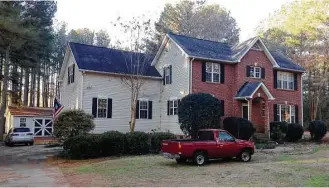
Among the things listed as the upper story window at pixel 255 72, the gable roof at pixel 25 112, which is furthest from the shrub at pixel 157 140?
the gable roof at pixel 25 112

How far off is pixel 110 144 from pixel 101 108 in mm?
7521

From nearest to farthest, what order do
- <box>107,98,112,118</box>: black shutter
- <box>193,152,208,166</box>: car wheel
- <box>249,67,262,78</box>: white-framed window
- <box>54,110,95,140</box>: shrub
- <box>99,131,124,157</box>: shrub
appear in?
<box>193,152,208,166</box>: car wheel < <box>99,131,124,157</box>: shrub < <box>54,110,95,140</box>: shrub < <box>107,98,112,118</box>: black shutter < <box>249,67,262,78</box>: white-framed window

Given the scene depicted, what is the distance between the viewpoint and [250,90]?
2570 cm

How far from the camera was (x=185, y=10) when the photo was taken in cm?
5066

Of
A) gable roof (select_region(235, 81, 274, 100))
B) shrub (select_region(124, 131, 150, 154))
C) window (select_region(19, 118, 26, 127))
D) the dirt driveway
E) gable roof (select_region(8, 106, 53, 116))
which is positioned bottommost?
the dirt driveway

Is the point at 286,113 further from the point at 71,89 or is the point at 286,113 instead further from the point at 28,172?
the point at 28,172

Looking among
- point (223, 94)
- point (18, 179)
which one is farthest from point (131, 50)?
point (18, 179)

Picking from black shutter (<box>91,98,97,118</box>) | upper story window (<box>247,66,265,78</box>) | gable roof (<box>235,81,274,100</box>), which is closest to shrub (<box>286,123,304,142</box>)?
gable roof (<box>235,81,274,100</box>)

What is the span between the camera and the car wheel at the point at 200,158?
14.2 m

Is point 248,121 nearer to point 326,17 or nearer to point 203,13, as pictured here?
point 326,17

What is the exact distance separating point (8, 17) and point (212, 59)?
49.8 feet

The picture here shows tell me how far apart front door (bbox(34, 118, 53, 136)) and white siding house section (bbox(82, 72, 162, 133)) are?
1307cm

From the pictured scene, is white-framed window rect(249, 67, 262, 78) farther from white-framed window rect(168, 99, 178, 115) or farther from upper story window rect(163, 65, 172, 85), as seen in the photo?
white-framed window rect(168, 99, 178, 115)

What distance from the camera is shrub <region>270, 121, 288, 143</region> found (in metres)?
25.9
